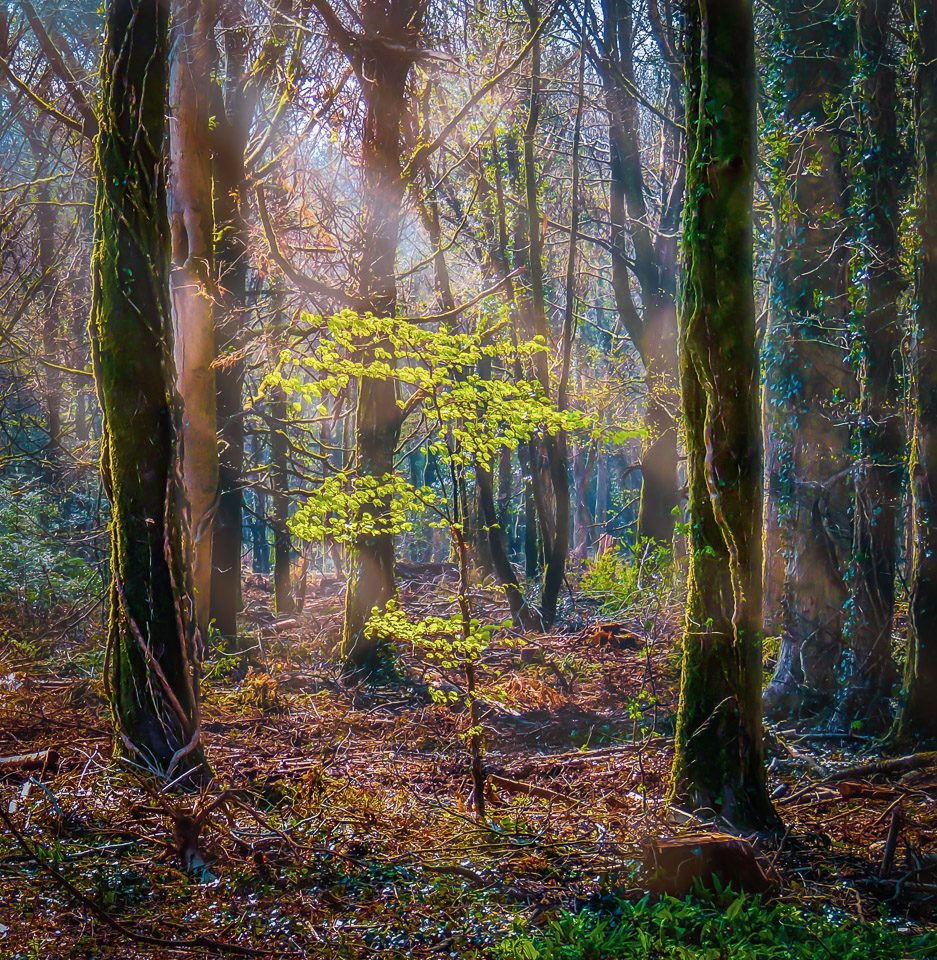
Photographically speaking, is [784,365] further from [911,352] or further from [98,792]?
[98,792]

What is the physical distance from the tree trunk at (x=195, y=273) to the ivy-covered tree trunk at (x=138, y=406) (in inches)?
121

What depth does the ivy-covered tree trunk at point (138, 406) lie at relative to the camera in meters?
5.54

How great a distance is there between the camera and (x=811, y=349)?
30.5 feet

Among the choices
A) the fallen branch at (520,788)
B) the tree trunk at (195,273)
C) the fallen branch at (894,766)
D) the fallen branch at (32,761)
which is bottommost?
the fallen branch at (894,766)

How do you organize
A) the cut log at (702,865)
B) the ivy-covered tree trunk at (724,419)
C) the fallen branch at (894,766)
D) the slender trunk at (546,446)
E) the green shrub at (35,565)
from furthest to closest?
the slender trunk at (546,446) < the green shrub at (35,565) < the fallen branch at (894,766) < the ivy-covered tree trunk at (724,419) < the cut log at (702,865)

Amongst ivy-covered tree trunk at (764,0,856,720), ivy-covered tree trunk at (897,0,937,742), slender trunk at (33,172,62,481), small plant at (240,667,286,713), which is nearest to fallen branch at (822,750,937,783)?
ivy-covered tree trunk at (897,0,937,742)

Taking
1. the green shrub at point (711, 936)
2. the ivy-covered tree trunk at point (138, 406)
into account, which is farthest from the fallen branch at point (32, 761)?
the green shrub at point (711, 936)

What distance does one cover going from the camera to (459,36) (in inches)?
433

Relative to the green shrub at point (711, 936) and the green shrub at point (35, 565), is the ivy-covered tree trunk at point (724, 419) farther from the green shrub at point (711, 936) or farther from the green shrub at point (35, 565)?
the green shrub at point (35, 565)

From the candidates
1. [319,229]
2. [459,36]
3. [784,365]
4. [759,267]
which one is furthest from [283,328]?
[759,267]

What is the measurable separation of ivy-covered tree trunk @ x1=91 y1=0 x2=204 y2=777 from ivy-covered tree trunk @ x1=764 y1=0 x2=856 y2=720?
655cm

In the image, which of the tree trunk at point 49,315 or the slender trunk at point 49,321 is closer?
the tree trunk at point 49,315

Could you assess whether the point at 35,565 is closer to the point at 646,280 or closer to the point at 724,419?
the point at 724,419

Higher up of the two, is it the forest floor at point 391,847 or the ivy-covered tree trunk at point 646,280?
the ivy-covered tree trunk at point 646,280
